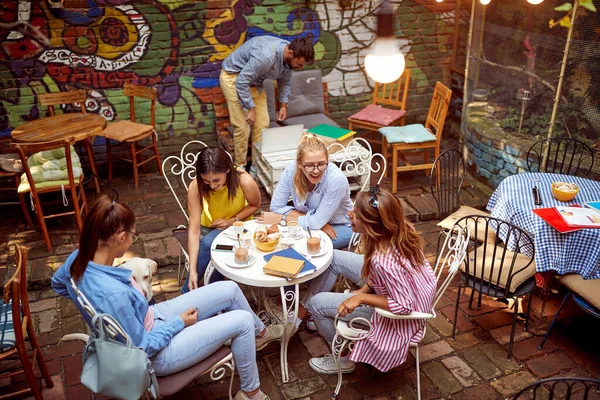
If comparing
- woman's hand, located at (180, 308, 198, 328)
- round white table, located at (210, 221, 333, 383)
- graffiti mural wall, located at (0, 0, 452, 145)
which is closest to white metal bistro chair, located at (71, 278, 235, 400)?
woman's hand, located at (180, 308, 198, 328)

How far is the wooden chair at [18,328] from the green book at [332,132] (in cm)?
330

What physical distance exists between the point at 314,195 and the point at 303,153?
363mm

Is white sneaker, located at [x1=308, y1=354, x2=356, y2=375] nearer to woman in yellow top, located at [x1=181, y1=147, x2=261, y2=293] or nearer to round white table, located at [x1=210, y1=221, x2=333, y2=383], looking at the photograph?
round white table, located at [x1=210, y1=221, x2=333, y2=383]

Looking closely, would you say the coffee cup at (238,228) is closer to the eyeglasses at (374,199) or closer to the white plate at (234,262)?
the white plate at (234,262)

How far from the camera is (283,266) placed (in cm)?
337

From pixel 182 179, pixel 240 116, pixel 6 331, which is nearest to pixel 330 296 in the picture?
pixel 182 179

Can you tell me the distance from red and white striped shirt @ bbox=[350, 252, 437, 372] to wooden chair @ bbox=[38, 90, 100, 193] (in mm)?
3961

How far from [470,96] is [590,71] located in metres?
1.58

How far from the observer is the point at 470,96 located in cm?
638

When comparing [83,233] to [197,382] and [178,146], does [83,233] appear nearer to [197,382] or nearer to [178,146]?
[197,382]

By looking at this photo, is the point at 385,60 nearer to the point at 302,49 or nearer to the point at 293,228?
the point at 293,228

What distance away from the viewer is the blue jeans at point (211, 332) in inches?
114

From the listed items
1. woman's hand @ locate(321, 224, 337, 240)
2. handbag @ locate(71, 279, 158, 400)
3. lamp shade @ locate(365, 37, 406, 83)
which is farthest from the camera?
woman's hand @ locate(321, 224, 337, 240)

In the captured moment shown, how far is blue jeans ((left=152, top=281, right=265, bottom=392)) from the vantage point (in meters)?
2.89
